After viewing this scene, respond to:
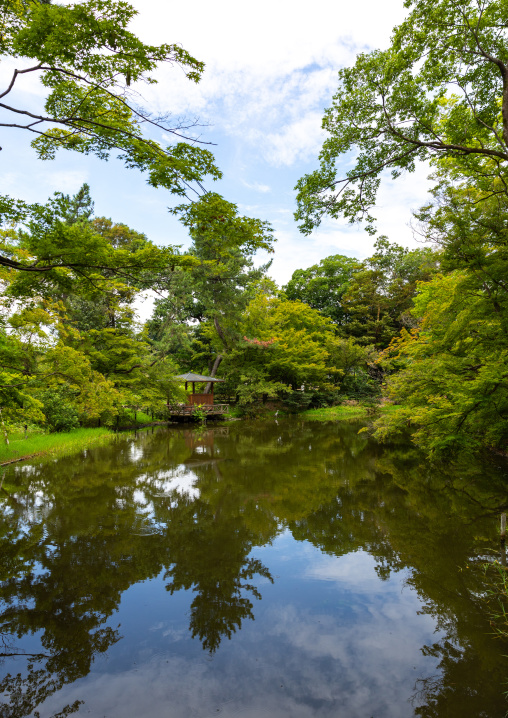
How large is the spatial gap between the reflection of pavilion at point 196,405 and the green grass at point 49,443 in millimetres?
6261

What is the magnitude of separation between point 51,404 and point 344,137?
13.2m

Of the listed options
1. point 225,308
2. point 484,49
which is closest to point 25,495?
point 484,49

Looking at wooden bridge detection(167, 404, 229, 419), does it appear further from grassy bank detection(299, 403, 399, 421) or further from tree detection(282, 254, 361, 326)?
tree detection(282, 254, 361, 326)

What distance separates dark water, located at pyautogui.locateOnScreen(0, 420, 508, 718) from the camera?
2736mm

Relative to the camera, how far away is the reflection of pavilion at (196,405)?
67.8 feet

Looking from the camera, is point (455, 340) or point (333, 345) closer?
point (455, 340)

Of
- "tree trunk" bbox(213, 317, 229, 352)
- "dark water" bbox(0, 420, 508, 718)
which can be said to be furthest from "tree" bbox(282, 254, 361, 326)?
"dark water" bbox(0, 420, 508, 718)

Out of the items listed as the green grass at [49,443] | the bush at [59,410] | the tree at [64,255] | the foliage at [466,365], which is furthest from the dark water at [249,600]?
the bush at [59,410]

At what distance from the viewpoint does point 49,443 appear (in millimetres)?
11695

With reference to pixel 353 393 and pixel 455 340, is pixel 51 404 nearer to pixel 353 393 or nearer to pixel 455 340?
pixel 455 340

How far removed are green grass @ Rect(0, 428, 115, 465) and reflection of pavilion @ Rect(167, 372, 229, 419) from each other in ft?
20.5

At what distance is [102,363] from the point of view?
17000 mm

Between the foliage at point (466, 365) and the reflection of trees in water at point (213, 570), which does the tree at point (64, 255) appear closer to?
the reflection of trees in water at point (213, 570)

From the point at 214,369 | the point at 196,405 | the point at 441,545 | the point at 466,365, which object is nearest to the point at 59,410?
the point at 196,405
